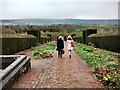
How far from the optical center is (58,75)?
430 inches

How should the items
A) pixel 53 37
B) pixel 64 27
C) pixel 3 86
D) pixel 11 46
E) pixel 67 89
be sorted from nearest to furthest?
pixel 3 86
pixel 67 89
pixel 11 46
pixel 53 37
pixel 64 27

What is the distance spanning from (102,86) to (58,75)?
2.49m

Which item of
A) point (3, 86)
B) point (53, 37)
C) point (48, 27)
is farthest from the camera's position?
point (48, 27)

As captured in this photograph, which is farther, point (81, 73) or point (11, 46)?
point (11, 46)

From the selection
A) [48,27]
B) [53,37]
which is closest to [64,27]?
[48,27]

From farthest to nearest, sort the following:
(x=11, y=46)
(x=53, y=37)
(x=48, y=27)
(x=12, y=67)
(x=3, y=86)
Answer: (x=48, y=27) → (x=53, y=37) → (x=11, y=46) → (x=12, y=67) → (x=3, y=86)

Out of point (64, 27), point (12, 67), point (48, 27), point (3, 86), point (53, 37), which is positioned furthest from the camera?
point (64, 27)

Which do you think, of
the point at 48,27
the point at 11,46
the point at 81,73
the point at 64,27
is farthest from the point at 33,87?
the point at 64,27

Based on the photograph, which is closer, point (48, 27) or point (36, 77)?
point (36, 77)

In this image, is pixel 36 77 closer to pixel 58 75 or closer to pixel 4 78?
pixel 58 75

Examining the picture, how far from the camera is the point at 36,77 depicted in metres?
10.4

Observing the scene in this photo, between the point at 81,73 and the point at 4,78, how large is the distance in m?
4.39

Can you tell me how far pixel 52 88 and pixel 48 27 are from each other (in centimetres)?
9024

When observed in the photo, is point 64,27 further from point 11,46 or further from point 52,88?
point 52,88
